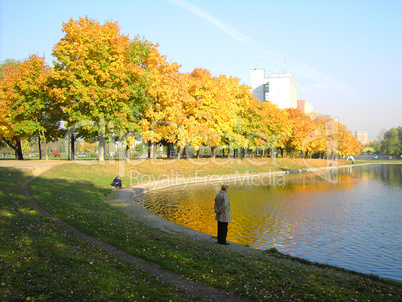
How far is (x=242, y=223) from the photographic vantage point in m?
21.1

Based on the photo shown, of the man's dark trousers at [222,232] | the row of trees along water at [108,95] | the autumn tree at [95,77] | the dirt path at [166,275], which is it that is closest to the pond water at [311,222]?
the man's dark trousers at [222,232]

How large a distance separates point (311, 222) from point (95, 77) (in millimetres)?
29995

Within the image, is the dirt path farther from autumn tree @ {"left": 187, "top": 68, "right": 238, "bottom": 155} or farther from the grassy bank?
autumn tree @ {"left": 187, "top": 68, "right": 238, "bottom": 155}

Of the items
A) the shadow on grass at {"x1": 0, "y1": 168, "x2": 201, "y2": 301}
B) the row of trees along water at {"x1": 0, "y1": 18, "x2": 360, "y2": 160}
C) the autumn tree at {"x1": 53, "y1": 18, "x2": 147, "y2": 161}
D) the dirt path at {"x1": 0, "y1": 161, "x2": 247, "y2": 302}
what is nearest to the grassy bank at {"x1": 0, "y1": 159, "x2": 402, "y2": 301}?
the shadow on grass at {"x1": 0, "y1": 168, "x2": 201, "y2": 301}

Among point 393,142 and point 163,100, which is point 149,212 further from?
point 393,142

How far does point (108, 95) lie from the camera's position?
1553 inches

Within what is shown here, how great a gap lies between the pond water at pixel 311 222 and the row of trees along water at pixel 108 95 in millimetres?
13472

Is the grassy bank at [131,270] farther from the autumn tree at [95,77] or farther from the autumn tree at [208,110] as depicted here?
the autumn tree at [208,110]

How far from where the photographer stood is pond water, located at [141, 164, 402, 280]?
1515 centimetres

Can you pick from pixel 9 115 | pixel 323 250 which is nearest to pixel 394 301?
pixel 323 250

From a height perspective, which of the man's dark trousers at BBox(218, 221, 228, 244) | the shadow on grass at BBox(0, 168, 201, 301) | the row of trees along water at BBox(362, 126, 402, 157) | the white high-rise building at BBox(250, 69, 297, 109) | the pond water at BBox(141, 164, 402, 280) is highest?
the white high-rise building at BBox(250, 69, 297, 109)

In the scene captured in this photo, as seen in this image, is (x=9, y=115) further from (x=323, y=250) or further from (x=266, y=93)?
(x=266, y=93)

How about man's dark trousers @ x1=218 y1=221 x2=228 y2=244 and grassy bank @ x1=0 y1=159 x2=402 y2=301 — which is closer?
grassy bank @ x1=0 y1=159 x2=402 y2=301

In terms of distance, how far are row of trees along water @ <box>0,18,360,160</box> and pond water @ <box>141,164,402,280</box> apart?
13.5 meters
